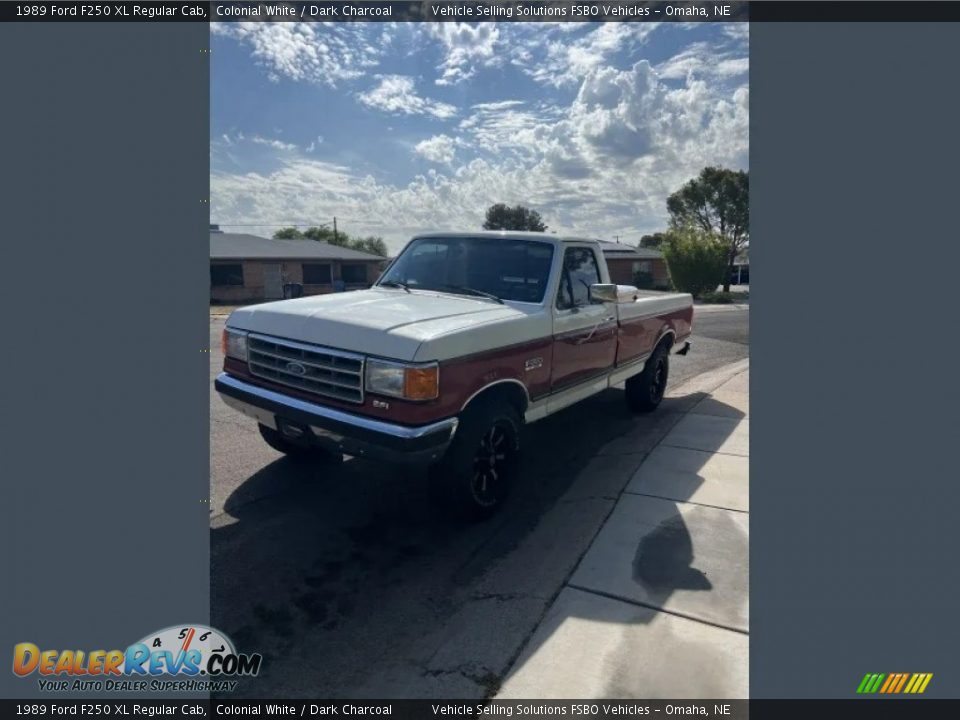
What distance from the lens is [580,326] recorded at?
16.6 feet

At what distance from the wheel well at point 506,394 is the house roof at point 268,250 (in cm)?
3006

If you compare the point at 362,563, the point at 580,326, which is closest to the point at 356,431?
the point at 362,563

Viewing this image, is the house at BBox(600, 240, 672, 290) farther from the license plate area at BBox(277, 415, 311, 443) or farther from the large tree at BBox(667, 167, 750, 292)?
the license plate area at BBox(277, 415, 311, 443)

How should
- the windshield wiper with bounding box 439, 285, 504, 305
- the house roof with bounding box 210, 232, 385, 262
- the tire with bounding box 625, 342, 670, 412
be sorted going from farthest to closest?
the house roof with bounding box 210, 232, 385, 262
the tire with bounding box 625, 342, 670, 412
the windshield wiper with bounding box 439, 285, 504, 305

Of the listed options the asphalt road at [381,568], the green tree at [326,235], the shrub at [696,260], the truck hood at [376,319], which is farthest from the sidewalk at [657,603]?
the green tree at [326,235]

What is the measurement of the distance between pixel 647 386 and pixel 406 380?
4.17 meters

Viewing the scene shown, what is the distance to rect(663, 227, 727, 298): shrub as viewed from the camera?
99.9ft

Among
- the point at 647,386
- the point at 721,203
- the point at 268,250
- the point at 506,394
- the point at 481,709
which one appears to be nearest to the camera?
the point at 481,709

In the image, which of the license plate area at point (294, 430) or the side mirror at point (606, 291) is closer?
the license plate area at point (294, 430)

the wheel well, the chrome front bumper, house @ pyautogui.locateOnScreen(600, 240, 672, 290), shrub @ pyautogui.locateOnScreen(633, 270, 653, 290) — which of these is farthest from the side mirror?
shrub @ pyautogui.locateOnScreen(633, 270, 653, 290)

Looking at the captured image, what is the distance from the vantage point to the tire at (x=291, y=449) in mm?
4910

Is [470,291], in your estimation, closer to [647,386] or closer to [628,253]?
[647,386]

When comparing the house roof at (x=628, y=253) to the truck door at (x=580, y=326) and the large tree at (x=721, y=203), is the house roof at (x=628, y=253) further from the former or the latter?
the truck door at (x=580, y=326)

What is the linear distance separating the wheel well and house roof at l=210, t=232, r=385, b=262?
30064 mm
